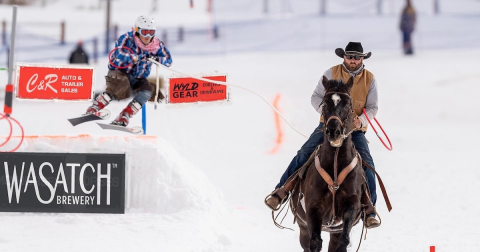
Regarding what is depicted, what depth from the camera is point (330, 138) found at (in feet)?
24.0

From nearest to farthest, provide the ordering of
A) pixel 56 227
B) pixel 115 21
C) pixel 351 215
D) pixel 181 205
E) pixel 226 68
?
pixel 351 215 < pixel 56 227 < pixel 181 205 < pixel 226 68 < pixel 115 21

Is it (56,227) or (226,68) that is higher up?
(226,68)

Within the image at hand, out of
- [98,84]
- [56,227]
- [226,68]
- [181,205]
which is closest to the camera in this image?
[56,227]

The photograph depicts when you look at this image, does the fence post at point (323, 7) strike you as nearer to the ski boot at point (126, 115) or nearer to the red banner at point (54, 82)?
the ski boot at point (126, 115)

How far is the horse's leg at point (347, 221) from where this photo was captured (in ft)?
25.5

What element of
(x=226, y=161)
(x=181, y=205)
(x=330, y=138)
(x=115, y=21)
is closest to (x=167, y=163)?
(x=181, y=205)

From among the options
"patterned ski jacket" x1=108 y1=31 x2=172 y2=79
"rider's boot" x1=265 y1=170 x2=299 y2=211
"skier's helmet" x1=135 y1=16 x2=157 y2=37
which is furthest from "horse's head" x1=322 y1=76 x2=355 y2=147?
"patterned ski jacket" x1=108 y1=31 x2=172 y2=79

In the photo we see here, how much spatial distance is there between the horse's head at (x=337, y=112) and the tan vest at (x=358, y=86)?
Result: 2.31 ft

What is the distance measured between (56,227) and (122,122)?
8.07ft

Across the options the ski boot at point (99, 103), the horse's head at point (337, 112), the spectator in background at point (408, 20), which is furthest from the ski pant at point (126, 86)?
the spectator in background at point (408, 20)

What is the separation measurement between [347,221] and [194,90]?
3.87m

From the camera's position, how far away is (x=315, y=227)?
7.86m

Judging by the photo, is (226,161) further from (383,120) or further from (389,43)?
(389,43)

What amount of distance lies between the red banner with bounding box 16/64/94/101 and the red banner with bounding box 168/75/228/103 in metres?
1.13
